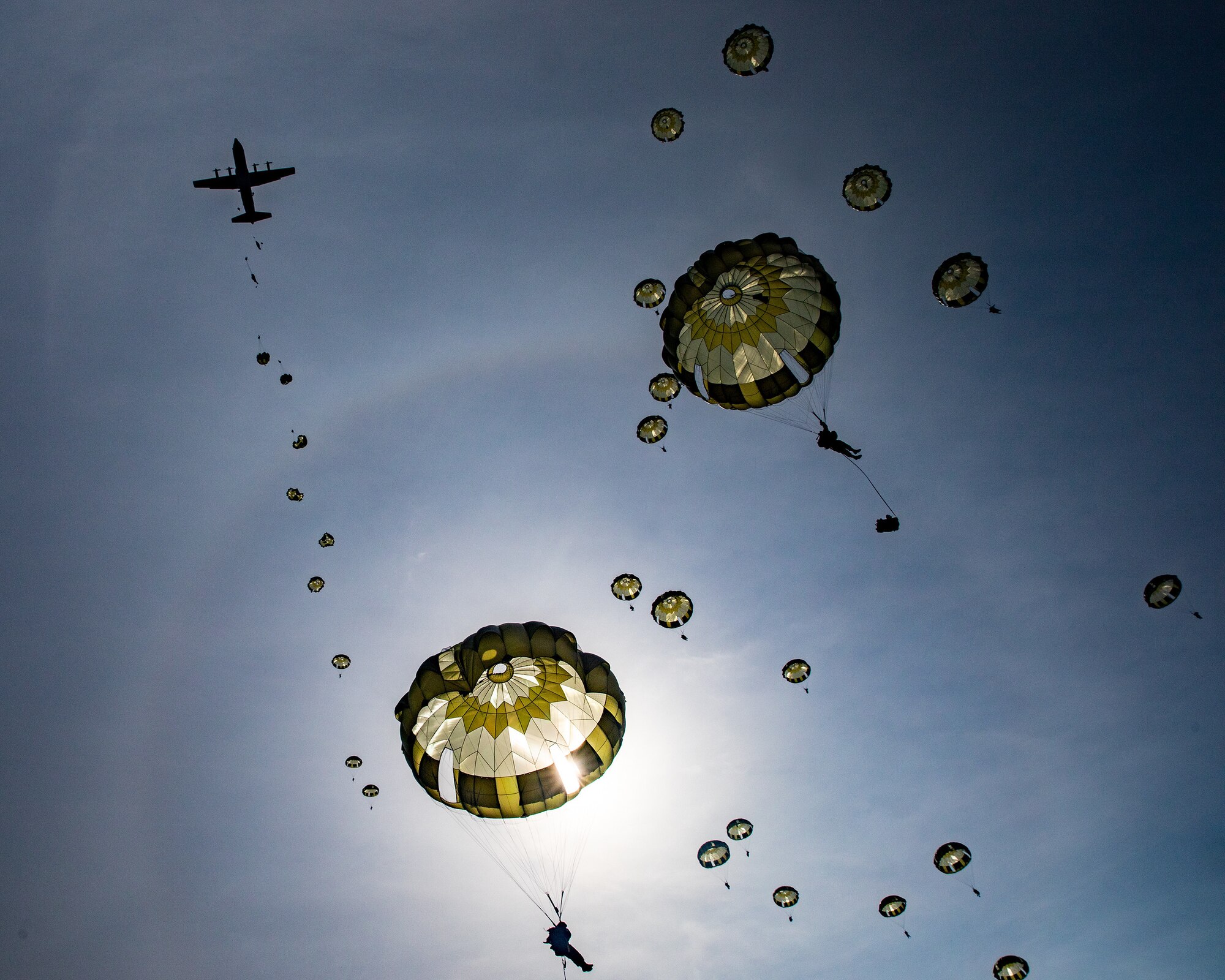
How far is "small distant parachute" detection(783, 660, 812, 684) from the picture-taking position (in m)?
17.3

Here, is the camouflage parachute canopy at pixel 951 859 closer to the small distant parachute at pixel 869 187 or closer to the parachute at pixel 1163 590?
the parachute at pixel 1163 590

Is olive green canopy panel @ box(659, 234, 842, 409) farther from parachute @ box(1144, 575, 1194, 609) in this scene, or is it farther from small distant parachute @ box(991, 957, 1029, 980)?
small distant parachute @ box(991, 957, 1029, 980)

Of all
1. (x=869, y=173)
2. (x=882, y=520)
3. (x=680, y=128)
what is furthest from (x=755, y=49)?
(x=882, y=520)

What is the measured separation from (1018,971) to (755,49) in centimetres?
2505

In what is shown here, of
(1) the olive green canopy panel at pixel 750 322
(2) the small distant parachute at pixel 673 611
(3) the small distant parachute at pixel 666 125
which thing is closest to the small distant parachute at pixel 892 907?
(2) the small distant parachute at pixel 673 611

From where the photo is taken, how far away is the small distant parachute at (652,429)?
701 inches

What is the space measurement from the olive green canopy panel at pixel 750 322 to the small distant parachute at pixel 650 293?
1410 mm

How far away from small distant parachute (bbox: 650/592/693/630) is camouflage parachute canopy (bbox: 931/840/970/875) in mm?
9536

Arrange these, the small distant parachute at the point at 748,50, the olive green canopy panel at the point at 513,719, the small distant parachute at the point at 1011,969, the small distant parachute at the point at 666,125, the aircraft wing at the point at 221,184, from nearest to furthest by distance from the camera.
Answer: the olive green canopy panel at the point at 513,719
the small distant parachute at the point at 748,50
the small distant parachute at the point at 666,125
the small distant parachute at the point at 1011,969
the aircraft wing at the point at 221,184

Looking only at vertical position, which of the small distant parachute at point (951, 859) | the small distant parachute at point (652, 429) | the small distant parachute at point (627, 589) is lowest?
the small distant parachute at point (951, 859)

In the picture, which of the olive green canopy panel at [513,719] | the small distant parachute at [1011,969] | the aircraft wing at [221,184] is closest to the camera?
the olive green canopy panel at [513,719]

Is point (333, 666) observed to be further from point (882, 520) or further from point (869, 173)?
point (869, 173)

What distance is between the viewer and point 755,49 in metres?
14.0

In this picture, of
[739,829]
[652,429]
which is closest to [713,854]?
[739,829]
